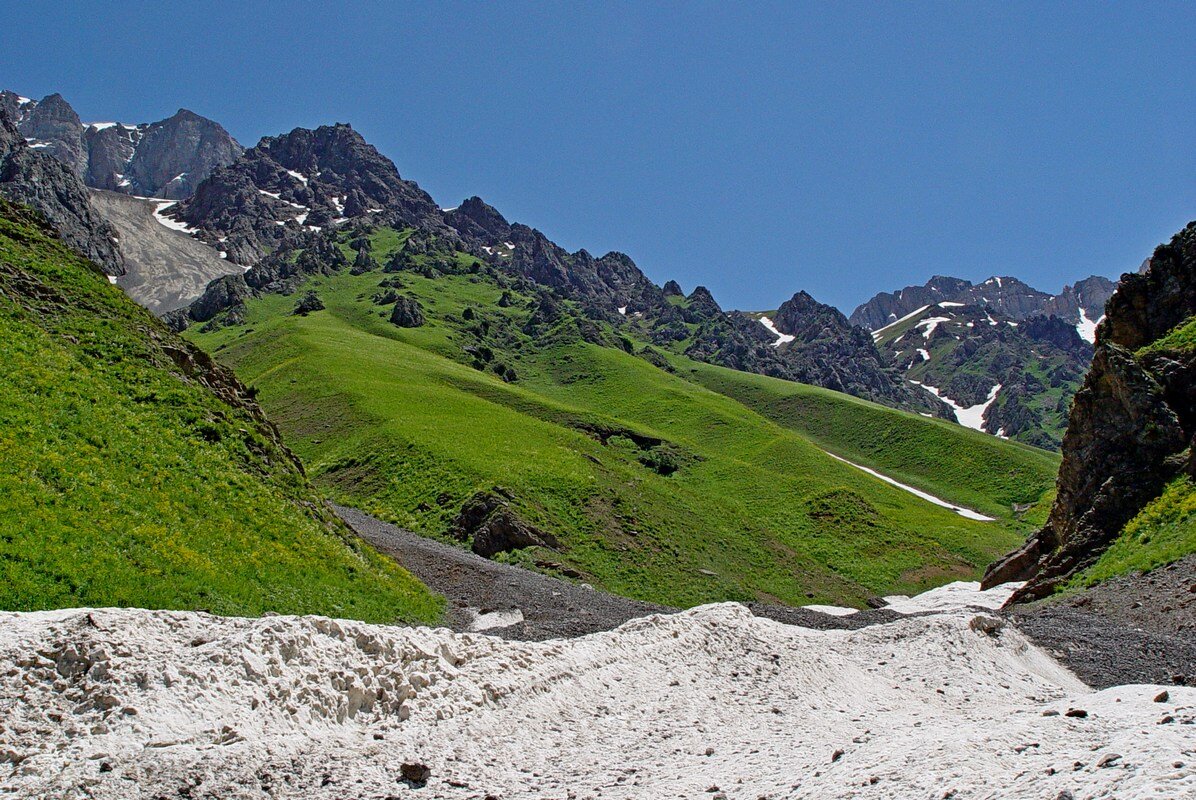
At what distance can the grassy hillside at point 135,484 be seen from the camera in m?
14.5

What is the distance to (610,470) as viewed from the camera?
188 ft

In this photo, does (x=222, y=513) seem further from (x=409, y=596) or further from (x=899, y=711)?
(x=899, y=711)

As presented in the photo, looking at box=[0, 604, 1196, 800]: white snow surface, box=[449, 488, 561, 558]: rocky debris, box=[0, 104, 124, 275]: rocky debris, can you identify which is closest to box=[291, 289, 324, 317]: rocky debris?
box=[0, 104, 124, 275]: rocky debris

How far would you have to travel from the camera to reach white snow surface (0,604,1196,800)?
877 centimetres

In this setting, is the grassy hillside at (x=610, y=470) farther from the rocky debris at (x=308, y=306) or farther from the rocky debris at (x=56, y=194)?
the rocky debris at (x=56, y=194)

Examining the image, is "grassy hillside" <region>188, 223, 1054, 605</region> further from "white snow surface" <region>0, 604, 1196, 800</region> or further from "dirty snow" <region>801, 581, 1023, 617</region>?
"white snow surface" <region>0, 604, 1196, 800</region>

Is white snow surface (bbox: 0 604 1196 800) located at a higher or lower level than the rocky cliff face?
lower

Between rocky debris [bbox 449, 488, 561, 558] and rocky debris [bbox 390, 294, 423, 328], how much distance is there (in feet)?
303

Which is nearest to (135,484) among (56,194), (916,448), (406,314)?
(406,314)

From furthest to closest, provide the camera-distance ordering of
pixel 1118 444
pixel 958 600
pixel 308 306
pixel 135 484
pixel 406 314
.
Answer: pixel 406 314
pixel 308 306
pixel 958 600
pixel 1118 444
pixel 135 484

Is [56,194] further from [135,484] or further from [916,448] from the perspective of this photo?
[135,484]

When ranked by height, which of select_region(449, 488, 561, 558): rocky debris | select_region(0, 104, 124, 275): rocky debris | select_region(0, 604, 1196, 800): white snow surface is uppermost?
select_region(0, 104, 124, 275): rocky debris

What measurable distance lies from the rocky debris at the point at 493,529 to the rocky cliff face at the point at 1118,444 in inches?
911

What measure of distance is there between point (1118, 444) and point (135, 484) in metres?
37.2
